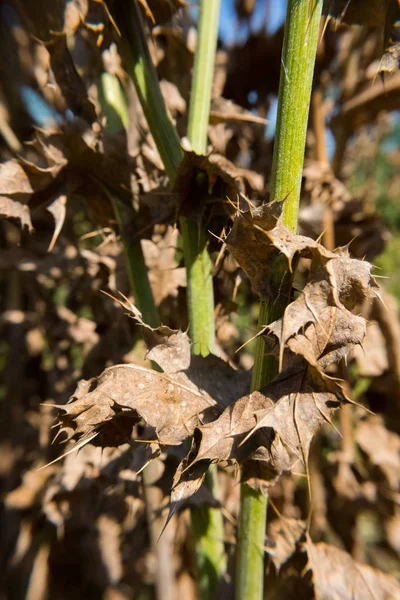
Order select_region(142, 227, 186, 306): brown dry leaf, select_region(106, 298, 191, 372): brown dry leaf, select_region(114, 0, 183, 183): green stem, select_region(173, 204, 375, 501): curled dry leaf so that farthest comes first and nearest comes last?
select_region(142, 227, 186, 306): brown dry leaf → select_region(114, 0, 183, 183): green stem → select_region(106, 298, 191, 372): brown dry leaf → select_region(173, 204, 375, 501): curled dry leaf

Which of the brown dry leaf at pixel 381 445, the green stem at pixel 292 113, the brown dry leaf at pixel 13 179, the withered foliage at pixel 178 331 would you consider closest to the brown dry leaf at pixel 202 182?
the withered foliage at pixel 178 331

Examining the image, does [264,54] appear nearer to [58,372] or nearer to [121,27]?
[121,27]

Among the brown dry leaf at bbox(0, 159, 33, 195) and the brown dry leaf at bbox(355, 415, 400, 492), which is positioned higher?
the brown dry leaf at bbox(0, 159, 33, 195)

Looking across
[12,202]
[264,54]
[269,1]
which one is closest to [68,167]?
[12,202]

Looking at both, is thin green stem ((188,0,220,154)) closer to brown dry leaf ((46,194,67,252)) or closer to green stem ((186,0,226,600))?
green stem ((186,0,226,600))

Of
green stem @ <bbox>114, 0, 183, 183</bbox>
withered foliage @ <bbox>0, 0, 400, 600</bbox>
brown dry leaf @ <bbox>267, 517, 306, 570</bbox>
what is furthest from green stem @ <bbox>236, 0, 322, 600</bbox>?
brown dry leaf @ <bbox>267, 517, 306, 570</bbox>

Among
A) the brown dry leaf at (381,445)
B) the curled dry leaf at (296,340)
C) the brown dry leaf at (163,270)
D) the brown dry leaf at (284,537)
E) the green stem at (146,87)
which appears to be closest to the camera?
the curled dry leaf at (296,340)

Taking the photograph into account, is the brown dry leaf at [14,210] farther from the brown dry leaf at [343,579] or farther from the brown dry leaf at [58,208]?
the brown dry leaf at [343,579]

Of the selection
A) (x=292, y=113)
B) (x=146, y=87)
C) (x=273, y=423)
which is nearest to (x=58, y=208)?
(x=146, y=87)
